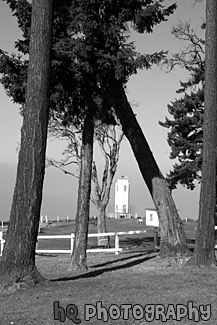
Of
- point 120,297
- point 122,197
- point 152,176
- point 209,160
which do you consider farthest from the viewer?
point 122,197

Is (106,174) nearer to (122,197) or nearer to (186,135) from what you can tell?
(186,135)

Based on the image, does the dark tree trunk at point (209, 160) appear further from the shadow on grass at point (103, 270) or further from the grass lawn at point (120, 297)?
the shadow on grass at point (103, 270)

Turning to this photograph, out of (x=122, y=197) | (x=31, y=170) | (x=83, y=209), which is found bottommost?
(x=83, y=209)

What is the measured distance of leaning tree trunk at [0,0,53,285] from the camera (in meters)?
11.1

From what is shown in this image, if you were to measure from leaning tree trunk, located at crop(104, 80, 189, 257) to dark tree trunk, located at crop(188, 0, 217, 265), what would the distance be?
2.64m

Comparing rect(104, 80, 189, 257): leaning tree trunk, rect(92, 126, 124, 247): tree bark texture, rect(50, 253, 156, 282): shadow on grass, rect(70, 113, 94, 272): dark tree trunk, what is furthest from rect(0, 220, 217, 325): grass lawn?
rect(92, 126, 124, 247): tree bark texture

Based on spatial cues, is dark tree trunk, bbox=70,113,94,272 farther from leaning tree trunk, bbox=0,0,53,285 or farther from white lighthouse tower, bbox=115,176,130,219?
white lighthouse tower, bbox=115,176,130,219

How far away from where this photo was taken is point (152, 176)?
17.9 meters

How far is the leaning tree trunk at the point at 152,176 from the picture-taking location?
17469mm

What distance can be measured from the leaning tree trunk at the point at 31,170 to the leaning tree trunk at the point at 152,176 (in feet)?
19.5

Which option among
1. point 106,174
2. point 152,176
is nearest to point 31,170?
point 152,176

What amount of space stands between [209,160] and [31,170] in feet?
18.3

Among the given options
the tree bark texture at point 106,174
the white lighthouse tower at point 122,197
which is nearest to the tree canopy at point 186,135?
the tree bark texture at point 106,174

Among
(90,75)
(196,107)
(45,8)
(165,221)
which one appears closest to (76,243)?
(165,221)
